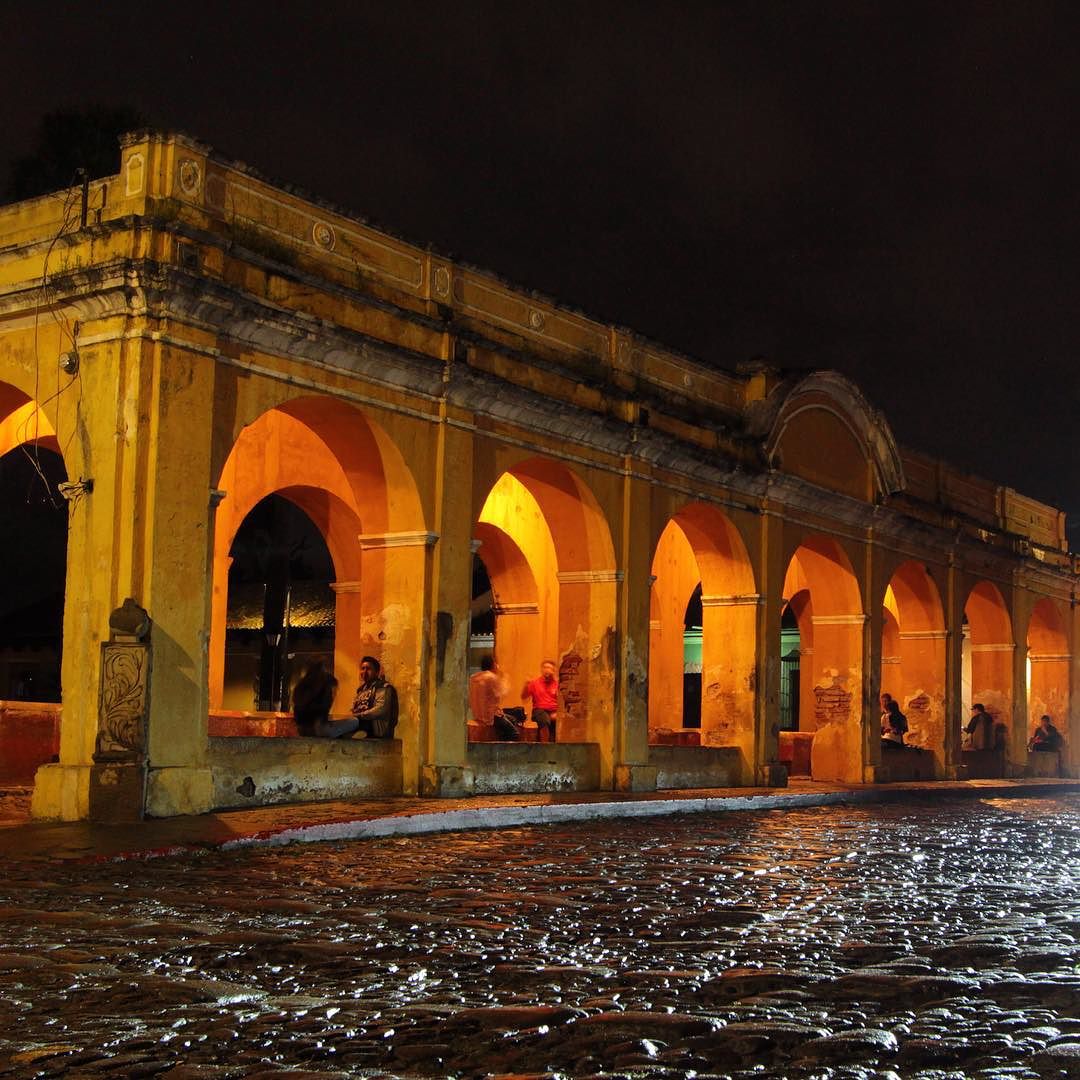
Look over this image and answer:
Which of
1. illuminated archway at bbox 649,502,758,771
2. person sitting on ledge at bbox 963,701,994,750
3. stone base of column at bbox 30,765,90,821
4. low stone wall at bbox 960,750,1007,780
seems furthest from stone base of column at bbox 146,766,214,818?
person sitting on ledge at bbox 963,701,994,750

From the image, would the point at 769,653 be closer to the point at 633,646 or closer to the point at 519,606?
the point at 633,646

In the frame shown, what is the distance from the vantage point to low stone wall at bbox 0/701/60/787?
13.9 m

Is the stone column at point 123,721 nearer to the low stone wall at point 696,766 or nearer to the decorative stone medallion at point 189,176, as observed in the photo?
the decorative stone medallion at point 189,176

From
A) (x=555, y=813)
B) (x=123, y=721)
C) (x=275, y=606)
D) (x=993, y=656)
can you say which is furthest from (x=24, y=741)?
(x=993, y=656)

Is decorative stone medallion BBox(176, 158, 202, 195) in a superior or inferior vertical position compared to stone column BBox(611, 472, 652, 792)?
superior

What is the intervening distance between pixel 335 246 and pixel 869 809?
8472 mm

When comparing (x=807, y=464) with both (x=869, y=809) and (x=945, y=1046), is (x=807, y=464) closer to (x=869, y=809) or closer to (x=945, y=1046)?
(x=869, y=809)

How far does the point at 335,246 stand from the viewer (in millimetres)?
13641

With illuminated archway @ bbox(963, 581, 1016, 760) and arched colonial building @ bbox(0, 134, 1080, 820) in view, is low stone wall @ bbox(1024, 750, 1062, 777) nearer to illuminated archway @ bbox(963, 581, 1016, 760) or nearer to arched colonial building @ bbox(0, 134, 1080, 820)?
arched colonial building @ bbox(0, 134, 1080, 820)

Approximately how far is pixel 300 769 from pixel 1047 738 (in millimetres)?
20002

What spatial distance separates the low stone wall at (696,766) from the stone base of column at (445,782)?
11.9ft

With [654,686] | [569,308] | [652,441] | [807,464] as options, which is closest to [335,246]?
[569,308]

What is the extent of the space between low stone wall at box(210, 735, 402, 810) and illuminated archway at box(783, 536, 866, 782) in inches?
379

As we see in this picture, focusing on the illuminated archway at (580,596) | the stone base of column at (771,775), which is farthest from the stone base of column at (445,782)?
the stone base of column at (771,775)
